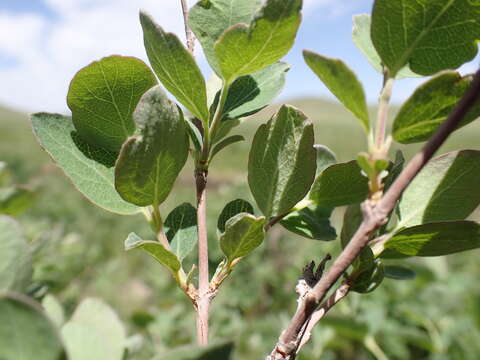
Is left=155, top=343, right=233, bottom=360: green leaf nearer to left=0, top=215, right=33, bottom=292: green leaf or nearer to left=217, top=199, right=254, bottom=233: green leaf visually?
left=0, top=215, right=33, bottom=292: green leaf

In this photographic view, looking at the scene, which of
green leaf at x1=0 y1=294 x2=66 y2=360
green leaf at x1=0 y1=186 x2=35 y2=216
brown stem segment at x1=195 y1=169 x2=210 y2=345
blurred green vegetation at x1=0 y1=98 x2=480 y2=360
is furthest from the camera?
blurred green vegetation at x1=0 y1=98 x2=480 y2=360

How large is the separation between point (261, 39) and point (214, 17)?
0.10 metres

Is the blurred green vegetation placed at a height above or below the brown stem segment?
below

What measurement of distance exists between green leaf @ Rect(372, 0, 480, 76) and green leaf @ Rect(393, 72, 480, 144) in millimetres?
52

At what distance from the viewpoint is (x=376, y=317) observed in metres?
2.28

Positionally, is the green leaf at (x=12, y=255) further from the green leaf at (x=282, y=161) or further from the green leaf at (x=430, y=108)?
the green leaf at (x=430, y=108)

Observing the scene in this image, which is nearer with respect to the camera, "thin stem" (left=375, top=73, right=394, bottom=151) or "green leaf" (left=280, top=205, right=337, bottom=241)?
"thin stem" (left=375, top=73, right=394, bottom=151)

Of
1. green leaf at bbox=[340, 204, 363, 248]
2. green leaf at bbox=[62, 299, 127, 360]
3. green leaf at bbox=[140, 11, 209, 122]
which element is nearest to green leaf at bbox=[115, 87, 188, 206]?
green leaf at bbox=[140, 11, 209, 122]

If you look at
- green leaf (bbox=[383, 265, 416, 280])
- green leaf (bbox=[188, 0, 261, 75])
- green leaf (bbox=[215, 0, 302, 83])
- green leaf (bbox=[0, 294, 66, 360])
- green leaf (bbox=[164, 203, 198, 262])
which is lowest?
green leaf (bbox=[383, 265, 416, 280])

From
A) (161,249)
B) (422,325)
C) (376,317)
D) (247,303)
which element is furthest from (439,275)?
(161,249)

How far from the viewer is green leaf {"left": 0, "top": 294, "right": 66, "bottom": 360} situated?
277 mm

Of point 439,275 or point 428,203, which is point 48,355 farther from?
point 439,275

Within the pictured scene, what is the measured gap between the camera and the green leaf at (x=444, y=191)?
0.51 meters

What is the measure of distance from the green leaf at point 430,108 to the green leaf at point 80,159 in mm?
325
